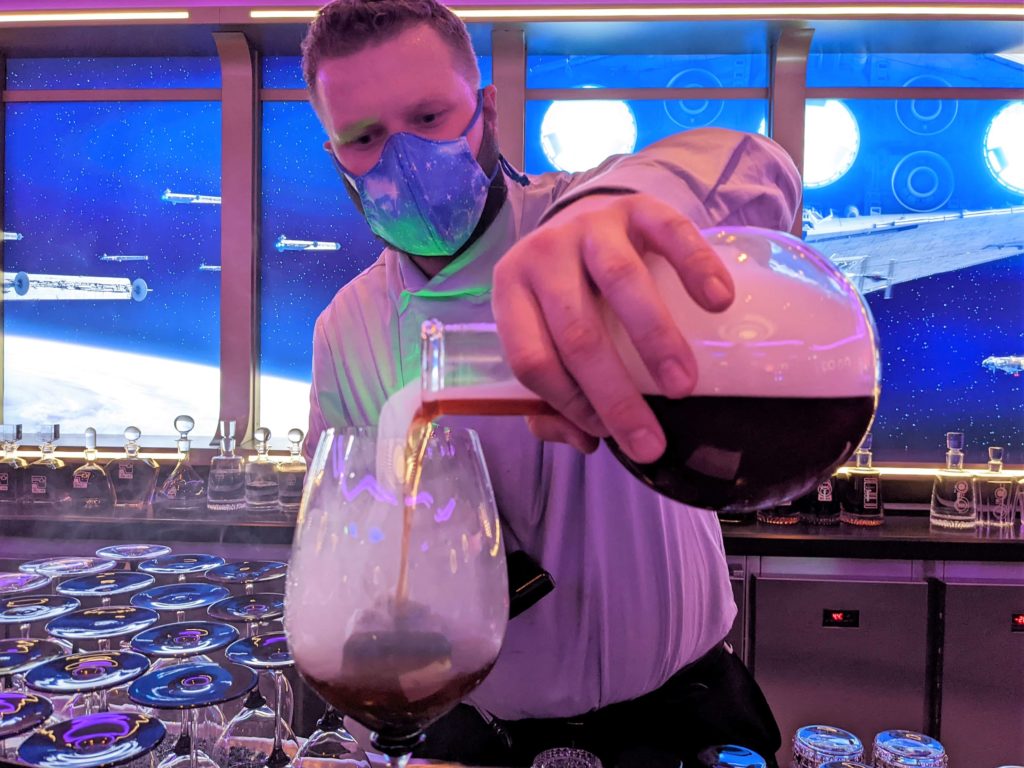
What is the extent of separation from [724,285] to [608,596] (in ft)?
3.18

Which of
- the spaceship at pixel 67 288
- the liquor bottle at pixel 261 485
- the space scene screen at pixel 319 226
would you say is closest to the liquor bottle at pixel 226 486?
the liquor bottle at pixel 261 485

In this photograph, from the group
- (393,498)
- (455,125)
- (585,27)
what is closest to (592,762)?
(393,498)

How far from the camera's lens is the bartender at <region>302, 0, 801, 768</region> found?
123 cm

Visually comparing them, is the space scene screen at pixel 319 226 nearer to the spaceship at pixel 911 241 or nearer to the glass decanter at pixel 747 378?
the spaceship at pixel 911 241

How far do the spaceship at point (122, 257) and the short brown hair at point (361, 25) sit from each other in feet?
8.64

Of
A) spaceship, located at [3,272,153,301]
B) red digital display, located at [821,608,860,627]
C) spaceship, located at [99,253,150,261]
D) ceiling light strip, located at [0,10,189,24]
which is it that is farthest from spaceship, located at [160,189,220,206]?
red digital display, located at [821,608,860,627]

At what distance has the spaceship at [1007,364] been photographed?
11.3ft

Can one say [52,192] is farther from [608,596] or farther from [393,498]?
[393,498]

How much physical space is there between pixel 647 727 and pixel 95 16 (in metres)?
3.45

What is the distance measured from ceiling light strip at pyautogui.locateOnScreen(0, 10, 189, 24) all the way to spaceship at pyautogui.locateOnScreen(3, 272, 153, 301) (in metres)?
1.08

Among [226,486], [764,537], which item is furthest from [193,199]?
[764,537]

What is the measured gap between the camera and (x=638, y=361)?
0.56 m

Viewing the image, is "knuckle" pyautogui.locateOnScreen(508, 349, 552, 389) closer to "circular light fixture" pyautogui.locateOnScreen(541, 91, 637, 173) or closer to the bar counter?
the bar counter

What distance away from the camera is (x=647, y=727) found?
3.92 ft
